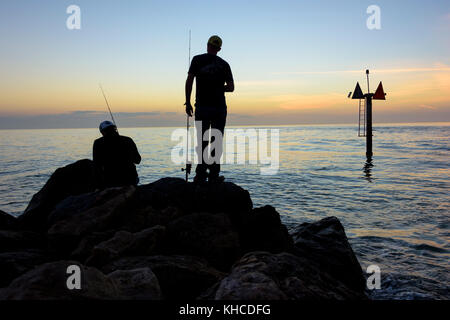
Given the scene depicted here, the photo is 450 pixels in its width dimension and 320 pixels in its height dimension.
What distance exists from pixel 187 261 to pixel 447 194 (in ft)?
41.7

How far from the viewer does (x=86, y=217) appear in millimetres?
4742

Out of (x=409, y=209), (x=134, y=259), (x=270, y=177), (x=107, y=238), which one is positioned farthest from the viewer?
(x=270, y=177)

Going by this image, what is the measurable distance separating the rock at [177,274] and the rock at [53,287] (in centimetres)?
81

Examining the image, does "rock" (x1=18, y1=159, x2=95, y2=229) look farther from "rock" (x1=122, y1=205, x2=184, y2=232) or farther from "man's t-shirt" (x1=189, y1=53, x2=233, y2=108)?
"man's t-shirt" (x1=189, y1=53, x2=233, y2=108)

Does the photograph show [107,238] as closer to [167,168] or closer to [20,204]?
[20,204]

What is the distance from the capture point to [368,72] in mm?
24156

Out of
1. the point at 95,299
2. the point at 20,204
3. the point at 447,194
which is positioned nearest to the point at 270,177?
the point at 447,194

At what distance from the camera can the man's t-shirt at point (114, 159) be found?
634 cm

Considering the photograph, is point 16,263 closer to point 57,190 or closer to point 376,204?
point 57,190

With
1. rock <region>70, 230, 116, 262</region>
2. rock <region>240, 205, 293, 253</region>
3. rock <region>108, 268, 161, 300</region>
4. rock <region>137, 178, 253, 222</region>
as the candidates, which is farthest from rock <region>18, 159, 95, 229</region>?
rock <region>108, 268, 161, 300</region>

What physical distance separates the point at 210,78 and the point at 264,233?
2938 mm

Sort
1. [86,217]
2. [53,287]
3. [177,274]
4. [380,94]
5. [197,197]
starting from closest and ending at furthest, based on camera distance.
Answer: [53,287], [177,274], [86,217], [197,197], [380,94]

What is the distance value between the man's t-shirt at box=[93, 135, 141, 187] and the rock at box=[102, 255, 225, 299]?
9.64 feet

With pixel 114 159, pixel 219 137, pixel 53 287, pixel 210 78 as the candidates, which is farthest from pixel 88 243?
pixel 210 78
